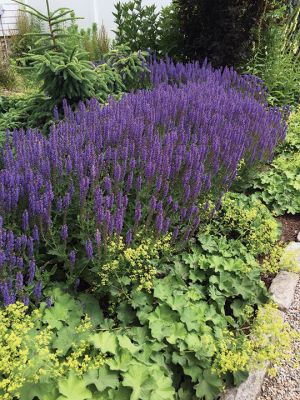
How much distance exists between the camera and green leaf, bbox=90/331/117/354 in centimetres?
201

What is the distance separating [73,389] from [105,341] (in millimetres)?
306

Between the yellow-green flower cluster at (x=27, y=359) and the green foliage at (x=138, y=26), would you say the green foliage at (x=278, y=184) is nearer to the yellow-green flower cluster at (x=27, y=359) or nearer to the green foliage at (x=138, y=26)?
the yellow-green flower cluster at (x=27, y=359)

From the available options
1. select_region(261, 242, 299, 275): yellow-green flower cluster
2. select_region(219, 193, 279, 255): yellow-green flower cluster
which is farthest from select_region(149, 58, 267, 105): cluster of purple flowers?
select_region(261, 242, 299, 275): yellow-green flower cluster

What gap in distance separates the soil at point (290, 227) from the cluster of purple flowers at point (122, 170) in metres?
0.67

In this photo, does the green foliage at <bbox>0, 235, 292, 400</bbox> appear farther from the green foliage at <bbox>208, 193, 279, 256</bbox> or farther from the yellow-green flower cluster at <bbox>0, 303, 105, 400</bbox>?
the green foliage at <bbox>208, 193, 279, 256</bbox>

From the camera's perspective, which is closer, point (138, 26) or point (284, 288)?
point (284, 288)

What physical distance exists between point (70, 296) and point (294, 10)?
22.2 ft

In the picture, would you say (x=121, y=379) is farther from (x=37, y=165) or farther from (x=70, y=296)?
(x=37, y=165)

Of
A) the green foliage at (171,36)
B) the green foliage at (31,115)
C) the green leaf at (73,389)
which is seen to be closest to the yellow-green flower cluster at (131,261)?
the green leaf at (73,389)

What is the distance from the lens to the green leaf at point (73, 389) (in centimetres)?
177

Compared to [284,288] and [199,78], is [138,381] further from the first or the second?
[199,78]

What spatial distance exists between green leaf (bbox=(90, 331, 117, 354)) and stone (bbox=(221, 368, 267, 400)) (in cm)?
69

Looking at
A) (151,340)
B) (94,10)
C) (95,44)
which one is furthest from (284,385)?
(94,10)

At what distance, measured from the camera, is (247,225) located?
3146mm
